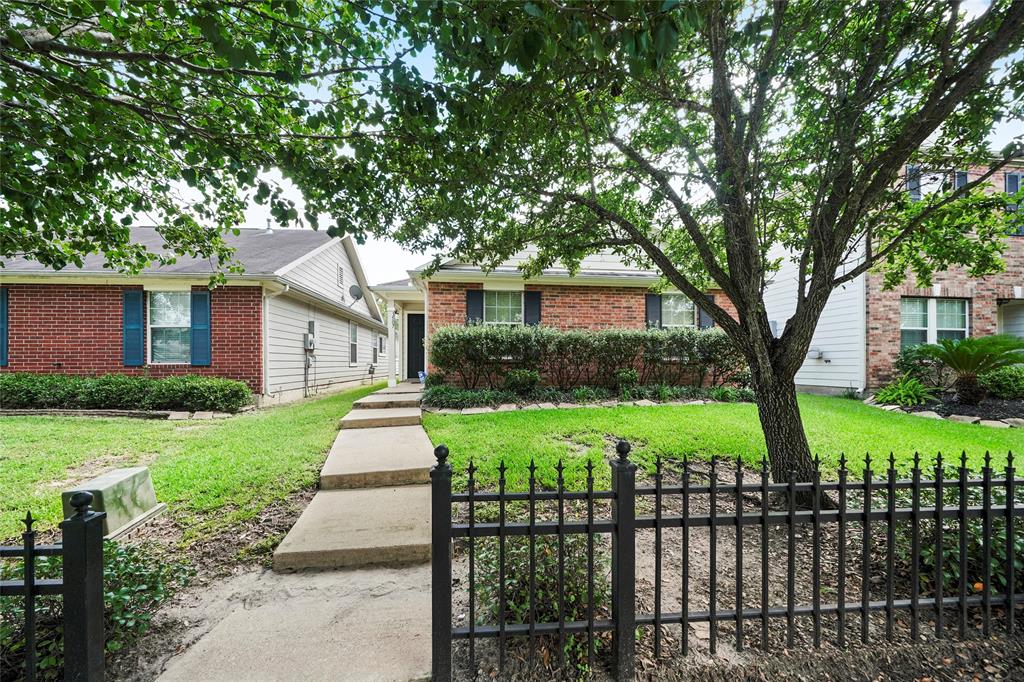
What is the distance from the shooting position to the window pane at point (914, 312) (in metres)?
10.1

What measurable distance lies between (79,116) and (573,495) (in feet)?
13.6

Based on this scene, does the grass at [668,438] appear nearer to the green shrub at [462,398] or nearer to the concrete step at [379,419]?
the concrete step at [379,419]

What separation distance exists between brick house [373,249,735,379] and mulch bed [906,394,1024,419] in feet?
14.2

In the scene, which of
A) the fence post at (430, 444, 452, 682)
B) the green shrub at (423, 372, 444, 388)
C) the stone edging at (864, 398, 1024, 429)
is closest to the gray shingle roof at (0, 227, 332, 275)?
the green shrub at (423, 372, 444, 388)

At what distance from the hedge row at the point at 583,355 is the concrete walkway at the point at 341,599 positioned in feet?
15.9

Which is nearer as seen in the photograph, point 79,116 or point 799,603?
point 799,603

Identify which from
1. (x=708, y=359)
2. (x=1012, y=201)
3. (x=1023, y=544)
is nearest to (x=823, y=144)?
(x=1012, y=201)

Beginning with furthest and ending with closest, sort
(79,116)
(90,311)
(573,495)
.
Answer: (90,311) < (79,116) < (573,495)

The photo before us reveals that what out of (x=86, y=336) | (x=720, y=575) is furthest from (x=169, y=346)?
(x=720, y=575)

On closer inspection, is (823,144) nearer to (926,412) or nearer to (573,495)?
(573,495)

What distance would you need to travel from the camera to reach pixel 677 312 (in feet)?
35.9

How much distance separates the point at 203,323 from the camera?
9164 mm

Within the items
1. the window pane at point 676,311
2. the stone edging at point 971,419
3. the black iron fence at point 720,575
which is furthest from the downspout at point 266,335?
the stone edging at point 971,419

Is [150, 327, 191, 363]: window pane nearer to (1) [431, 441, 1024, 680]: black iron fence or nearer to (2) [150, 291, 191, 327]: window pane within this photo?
(2) [150, 291, 191, 327]: window pane
